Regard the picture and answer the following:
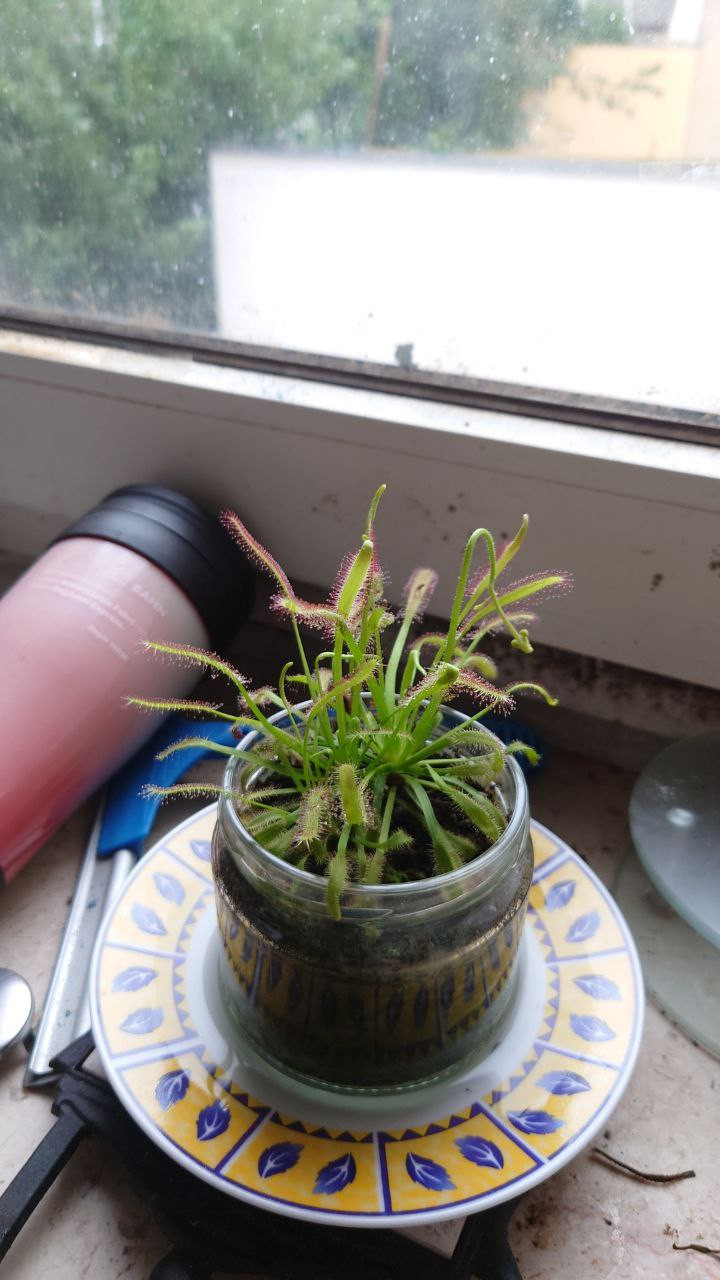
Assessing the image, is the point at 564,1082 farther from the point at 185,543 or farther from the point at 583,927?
the point at 185,543

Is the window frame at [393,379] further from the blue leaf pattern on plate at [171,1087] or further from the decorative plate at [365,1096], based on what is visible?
the blue leaf pattern on plate at [171,1087]

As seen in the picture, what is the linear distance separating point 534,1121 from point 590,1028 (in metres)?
0.05

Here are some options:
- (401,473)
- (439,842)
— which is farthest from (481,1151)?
(401,473)

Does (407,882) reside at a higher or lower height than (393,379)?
lower

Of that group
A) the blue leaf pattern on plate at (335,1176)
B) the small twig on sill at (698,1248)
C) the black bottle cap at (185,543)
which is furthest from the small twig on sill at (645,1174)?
the black bottle cap at (185,543)

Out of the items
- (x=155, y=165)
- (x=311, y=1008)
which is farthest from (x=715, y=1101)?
(x=155, y=165)

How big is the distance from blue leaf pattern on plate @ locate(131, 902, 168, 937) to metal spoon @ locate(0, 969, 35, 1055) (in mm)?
74

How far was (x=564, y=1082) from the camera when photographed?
1.24 ft

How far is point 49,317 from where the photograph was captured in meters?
0.67

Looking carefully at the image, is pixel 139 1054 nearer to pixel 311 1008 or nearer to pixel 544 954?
pixel 311 1008

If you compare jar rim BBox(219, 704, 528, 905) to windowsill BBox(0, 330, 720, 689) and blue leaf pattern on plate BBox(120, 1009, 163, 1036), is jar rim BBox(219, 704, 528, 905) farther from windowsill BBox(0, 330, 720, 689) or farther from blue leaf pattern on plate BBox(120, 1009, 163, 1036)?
windowsill BBox(0, 330, 720, 689)

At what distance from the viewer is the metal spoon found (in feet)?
1.44

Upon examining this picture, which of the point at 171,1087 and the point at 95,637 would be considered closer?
the point at 171,1087

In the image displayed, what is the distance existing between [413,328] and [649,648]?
Result: 0.25 m
